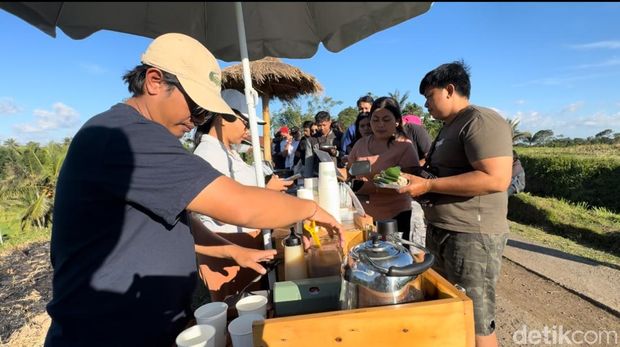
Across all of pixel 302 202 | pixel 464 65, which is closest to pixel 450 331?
pixel 302 202

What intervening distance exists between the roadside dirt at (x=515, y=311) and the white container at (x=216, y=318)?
2688mm

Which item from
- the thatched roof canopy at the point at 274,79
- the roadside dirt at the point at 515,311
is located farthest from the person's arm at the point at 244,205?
the thatched roof canopy at the point at 274,79

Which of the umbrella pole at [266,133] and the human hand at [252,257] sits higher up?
the umbrella pole at [266,133]

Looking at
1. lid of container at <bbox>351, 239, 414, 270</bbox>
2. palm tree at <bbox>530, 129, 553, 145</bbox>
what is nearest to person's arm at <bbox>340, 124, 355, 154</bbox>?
lid of container at <bbox>351, 239, 414, 270</bbox>

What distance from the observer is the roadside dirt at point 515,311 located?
281 cm

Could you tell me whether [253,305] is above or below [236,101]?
below

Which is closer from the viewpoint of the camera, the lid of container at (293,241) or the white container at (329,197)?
the lid of container at (293,241)

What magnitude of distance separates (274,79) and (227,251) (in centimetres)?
740

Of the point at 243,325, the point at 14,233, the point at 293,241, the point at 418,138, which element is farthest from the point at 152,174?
Answer: the point at 14,233

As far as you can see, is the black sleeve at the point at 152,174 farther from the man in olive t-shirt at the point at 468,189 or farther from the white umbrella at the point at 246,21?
the man in olive t-shirt at the point at 468,189

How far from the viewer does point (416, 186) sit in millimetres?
1916

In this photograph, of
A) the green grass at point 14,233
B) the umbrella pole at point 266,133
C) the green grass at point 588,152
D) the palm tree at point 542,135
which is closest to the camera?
the green grass at point 14,233

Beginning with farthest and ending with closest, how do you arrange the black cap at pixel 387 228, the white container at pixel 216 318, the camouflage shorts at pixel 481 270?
the camouflage shorts at pixel 481 270 < the black cap at pixel 387 228 < the white container at pixel 216 318

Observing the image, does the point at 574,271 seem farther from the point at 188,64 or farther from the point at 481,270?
the point at 188,64
